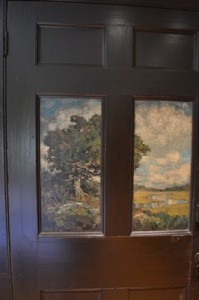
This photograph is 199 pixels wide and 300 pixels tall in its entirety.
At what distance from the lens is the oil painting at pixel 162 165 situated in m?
1.30

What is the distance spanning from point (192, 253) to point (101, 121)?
79cm

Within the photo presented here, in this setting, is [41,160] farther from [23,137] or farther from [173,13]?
[173,13]

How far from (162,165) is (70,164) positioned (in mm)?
450

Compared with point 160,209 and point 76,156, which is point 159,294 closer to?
point 160,209

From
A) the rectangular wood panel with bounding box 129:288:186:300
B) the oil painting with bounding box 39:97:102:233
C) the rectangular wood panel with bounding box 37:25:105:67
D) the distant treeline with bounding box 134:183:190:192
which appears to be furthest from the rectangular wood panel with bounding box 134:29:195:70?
the rectangular wood panel with bounding box 129:288:186:300

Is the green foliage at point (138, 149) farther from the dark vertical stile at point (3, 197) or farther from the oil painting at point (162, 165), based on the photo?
the dark vertical stile at point (3, 197)

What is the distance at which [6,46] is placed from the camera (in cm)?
122

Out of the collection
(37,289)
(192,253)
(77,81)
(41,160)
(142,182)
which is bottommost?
(37,289)

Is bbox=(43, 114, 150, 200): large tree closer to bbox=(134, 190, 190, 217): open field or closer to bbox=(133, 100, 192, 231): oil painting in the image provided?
bbox=(133, 100, 192, 231): oil painting

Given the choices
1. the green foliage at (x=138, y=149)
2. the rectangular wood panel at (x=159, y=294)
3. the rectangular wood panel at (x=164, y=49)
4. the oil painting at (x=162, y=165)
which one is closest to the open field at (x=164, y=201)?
the oil painting at (x=162, y=165)

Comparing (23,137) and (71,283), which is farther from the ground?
(23,137)

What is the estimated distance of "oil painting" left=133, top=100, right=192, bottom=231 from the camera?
130 cm

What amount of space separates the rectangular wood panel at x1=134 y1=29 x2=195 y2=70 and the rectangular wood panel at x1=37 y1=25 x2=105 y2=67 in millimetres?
181

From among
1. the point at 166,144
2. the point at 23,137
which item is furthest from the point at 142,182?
the point at 23,137
